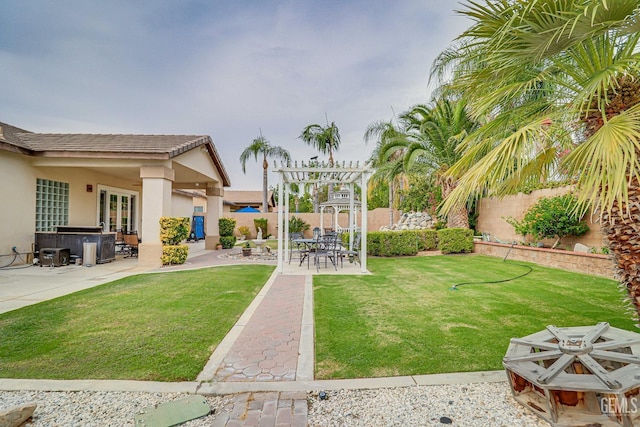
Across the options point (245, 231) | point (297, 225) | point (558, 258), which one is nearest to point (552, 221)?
point (558, 258)

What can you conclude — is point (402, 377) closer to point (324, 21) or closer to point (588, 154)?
point (588, 154)

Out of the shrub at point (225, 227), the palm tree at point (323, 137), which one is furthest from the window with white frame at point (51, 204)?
the palm tree at point (323, 137)

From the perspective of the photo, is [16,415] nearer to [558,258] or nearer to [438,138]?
[558,258]

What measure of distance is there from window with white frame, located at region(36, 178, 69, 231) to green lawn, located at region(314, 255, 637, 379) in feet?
36.9

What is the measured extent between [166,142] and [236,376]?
11840mm

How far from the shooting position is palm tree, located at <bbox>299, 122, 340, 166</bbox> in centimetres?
2508

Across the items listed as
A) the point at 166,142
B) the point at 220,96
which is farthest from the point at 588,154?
the point at 220,96

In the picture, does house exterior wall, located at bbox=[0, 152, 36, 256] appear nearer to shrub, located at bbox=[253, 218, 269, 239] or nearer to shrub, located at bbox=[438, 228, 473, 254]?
shrub, located at bbox=[253, 218, 269, 239]

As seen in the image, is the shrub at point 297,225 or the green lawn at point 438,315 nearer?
the green lawn at point 438,315

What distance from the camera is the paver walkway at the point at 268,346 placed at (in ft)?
10.9

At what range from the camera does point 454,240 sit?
13.7m

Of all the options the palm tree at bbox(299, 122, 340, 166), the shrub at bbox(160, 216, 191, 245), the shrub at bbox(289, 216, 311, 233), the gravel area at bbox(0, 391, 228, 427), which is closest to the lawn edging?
the gravel area at bbox(0, 391, 228, 427)

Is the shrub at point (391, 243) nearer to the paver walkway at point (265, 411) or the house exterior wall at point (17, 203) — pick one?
the paver walkway at point (265, 411)

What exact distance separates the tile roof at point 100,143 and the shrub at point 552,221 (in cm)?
1399
